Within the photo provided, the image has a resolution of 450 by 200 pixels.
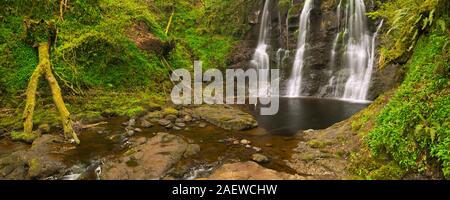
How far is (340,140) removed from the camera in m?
9.20

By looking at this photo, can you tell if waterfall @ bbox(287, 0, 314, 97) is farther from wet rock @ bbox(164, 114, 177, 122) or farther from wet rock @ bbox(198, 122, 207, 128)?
wet rock @ bbox(164, 114, 177, 122)

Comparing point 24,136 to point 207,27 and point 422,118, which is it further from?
point 207,27

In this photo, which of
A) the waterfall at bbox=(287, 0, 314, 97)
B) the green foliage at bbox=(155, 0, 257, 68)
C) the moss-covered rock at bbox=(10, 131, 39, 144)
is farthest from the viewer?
the green foliage at bbox=(155, 0, 257, 68)

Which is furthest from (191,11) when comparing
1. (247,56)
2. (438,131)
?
(438,131)

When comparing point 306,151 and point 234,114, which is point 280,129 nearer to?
point 234,114

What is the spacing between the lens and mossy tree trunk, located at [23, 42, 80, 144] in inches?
400

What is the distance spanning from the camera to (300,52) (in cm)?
2128

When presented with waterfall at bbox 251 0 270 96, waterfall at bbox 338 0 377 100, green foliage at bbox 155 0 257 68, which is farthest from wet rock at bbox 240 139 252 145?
green foliage at bbox 155 0 257 68

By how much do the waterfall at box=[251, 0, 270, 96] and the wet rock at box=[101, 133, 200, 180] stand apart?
41.6ft

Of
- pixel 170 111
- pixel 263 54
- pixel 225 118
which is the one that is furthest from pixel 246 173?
pixel 263 54

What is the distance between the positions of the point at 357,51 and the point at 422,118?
13.3 meters

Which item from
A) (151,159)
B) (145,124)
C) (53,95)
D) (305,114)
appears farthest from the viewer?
(305,114)

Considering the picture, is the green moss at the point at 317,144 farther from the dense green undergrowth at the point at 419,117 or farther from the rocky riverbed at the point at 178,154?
the dense green undergrowth at the point at 419,117

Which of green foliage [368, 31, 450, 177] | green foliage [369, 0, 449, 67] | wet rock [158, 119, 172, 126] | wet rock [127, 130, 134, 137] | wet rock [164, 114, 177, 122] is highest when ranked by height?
green foliage [369, 0, 449, 67]
